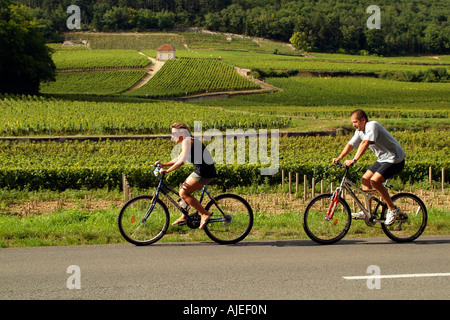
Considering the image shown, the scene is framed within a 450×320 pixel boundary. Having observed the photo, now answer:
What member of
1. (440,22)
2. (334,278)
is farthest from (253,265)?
(440,22)

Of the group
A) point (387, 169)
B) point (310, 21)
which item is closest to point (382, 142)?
point (387, 169)

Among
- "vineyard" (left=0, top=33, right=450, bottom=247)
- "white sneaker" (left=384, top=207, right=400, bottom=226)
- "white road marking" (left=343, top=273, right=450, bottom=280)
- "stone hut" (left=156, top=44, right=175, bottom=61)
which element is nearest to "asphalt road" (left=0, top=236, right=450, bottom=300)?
"white road marking" (left=343, top=273, right=450, bottom=280)

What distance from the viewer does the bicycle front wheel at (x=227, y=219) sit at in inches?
337

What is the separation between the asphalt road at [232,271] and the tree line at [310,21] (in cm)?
14095

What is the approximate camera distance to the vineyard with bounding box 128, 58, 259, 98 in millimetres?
74500

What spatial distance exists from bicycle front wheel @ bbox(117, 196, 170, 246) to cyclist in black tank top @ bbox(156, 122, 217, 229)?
1.58ft

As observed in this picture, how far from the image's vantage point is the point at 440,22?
17150cm

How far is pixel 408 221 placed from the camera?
8.66m

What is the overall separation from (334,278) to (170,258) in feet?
7.85

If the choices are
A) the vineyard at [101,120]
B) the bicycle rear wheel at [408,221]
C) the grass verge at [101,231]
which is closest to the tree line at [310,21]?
the vineyard at [101,120]

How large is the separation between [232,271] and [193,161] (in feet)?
7.13

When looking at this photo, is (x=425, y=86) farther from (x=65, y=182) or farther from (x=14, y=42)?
(x=65, y=182)

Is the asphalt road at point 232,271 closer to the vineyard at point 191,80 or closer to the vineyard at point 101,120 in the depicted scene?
the vineyard at point 101,120

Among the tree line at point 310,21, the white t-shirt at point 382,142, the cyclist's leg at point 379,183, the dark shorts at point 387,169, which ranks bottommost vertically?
the cyclist's leg at point 379,183
